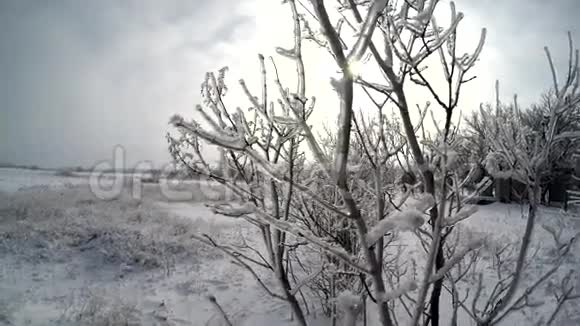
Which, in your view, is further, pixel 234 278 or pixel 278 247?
pixel 234 278

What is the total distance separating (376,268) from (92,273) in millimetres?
9534

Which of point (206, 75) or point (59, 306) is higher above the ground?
point (206, 75)

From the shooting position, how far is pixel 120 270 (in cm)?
854

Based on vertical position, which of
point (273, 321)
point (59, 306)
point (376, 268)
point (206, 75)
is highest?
point (206, 75)

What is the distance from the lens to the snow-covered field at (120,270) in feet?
20.9

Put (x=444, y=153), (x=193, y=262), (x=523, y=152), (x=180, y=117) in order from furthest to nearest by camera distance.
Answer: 1. (x=193, y=262)
2. (x=523, y=152)
3. (x=444, y=153)
4. (x=180, y=117)

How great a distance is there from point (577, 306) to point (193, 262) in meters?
9.67

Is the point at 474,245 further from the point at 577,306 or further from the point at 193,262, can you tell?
the point at 193,262

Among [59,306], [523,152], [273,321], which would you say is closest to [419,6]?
[523,152]

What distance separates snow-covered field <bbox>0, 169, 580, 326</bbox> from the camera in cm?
638

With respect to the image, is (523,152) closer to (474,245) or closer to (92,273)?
(474,245)

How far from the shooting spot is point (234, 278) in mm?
8734

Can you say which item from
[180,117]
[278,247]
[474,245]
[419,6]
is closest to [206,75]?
[278,247]

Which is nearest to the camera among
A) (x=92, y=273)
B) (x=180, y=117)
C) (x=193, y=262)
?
(x=180, y=117)
